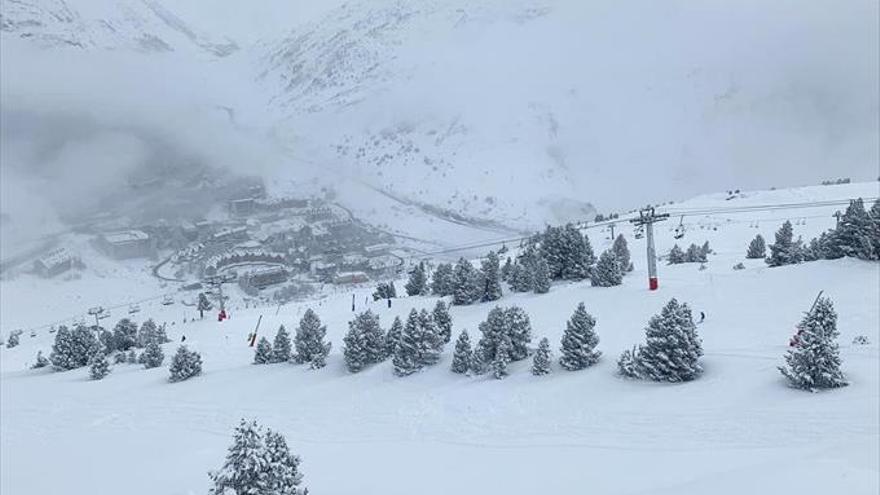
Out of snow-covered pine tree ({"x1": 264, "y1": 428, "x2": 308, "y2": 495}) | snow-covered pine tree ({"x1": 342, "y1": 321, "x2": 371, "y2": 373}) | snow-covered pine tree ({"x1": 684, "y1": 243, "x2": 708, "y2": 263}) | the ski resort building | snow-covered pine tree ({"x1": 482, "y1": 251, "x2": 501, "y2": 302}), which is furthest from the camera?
the ski resort building

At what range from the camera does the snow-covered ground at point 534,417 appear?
18422 millimetres

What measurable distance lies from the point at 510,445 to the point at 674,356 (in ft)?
23.4

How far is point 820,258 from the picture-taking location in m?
39.1

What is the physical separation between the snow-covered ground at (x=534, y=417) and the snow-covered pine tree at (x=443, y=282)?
7107 mm

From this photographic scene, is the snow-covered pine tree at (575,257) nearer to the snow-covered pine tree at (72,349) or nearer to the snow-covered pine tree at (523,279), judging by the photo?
the snow-covered pine tree at (523,279)

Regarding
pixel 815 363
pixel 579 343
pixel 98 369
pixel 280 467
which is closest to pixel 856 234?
pixel 815 363

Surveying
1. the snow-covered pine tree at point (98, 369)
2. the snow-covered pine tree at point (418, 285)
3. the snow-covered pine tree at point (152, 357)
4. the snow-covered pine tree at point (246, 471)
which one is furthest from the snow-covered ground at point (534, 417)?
the snow-covered pine tree at point (418, 285)

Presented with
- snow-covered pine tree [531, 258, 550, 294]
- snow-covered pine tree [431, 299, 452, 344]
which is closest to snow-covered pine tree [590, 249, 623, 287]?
snow-covered pine tree [531, 258, 550, 294]

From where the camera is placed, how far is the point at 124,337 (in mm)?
49969

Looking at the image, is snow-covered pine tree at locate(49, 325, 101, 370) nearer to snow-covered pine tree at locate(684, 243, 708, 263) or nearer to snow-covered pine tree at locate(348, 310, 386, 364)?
snow-covered pine tree at locate(348, 310, 386, 364)

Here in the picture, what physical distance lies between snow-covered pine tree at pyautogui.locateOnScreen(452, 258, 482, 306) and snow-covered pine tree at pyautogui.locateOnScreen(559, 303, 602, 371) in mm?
18381

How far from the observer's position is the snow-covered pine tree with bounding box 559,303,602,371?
27.4 metres

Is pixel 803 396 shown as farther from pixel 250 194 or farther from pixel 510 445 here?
pixel 250 194

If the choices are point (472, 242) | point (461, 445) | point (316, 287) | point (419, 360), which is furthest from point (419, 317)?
point (472, 242)
